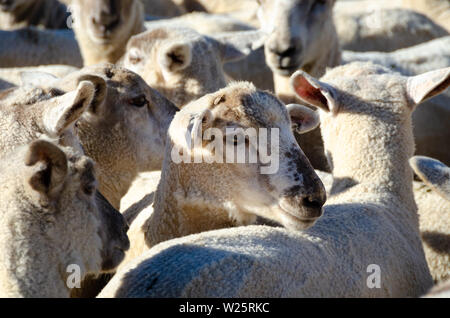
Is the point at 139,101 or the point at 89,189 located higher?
the point at 89,189

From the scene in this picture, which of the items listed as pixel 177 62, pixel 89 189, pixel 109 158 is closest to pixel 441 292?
pixel 89 189

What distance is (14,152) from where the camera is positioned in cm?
341

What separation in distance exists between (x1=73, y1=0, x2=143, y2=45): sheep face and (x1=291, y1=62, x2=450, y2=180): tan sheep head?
9.83 feet

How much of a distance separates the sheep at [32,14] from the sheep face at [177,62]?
333 cm

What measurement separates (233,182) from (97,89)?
1.15 m

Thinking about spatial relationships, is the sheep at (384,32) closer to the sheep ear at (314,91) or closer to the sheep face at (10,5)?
the sheep face at (10,5)

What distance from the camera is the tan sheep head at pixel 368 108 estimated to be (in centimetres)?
466

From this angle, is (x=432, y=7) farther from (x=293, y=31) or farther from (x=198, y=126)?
(x=198, y=126)

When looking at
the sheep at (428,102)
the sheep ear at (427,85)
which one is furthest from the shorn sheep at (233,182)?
the sheep at (428,102)

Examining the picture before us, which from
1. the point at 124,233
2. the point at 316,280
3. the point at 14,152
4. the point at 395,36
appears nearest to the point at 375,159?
the point at 316,280

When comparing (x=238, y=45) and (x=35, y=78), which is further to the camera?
(x=238, y=45)

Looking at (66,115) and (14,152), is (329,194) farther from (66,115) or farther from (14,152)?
(14,152)

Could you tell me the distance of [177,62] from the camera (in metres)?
6.00

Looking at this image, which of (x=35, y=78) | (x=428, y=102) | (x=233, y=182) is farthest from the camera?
(x=428, y=102)
